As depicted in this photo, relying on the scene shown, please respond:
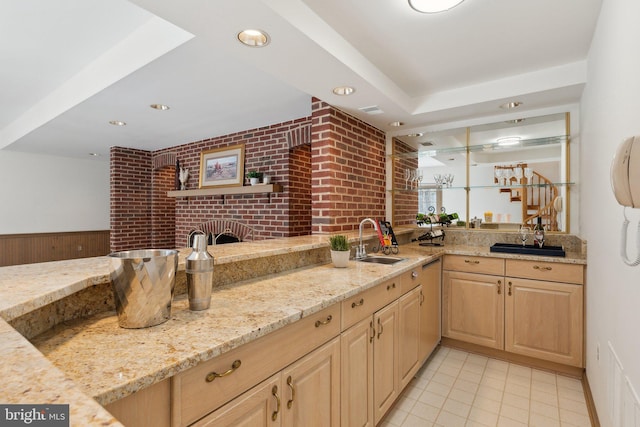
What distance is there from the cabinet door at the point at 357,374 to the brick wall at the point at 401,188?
213cm

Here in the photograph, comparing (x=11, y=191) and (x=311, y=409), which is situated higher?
(x=11, y=191)

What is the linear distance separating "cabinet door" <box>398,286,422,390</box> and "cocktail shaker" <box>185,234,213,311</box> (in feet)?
4.18

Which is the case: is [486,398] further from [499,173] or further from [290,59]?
[290,59]

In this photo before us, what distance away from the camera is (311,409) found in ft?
4.20

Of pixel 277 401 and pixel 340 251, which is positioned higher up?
pixel 340 251

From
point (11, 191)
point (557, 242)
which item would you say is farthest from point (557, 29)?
point (11, 191)

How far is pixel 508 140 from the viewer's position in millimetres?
3020

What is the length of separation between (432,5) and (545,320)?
7.79ft

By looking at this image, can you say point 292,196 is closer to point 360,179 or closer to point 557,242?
point 360,179

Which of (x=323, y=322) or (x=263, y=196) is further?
(x=263, y=196)

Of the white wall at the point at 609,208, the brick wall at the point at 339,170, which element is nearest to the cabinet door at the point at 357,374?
the white wall at the point at 609,208

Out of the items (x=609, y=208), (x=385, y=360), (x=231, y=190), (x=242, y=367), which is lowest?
(x=385, y=360)

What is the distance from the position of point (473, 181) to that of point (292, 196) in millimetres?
1912

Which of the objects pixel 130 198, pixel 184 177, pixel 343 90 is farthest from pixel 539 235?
pixel 130 198
